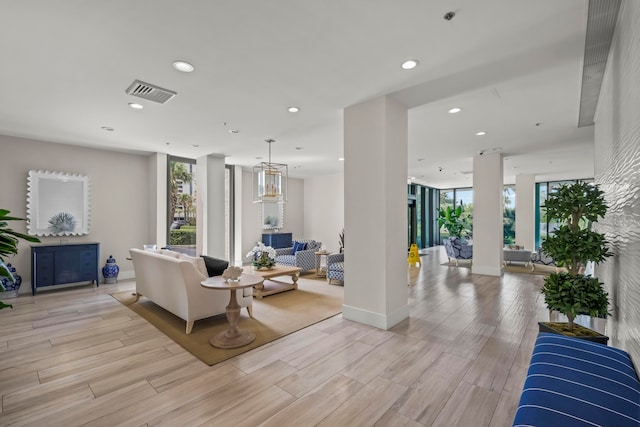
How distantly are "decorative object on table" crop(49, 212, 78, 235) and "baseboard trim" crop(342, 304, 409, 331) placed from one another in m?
5.77

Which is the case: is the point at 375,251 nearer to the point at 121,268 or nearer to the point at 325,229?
the point at 121,268

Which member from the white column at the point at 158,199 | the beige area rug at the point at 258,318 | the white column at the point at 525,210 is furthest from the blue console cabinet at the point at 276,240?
the white column at the point at 525,210

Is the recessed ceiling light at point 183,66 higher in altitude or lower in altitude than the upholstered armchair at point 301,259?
higher

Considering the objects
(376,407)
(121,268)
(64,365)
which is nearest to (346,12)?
(376,407)

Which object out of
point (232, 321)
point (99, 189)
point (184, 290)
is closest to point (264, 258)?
point (184, 290)

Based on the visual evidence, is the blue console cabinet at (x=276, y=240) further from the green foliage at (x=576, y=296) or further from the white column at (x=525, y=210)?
the white column at (x=525, y=210)

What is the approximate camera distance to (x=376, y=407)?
7.13 feet

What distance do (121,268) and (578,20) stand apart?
8271 millimetres

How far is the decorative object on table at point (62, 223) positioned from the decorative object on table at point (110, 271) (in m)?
0.93

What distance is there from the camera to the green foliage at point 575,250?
2.44 metres

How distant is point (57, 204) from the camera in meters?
5.80

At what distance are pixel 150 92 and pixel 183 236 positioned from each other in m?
4.63

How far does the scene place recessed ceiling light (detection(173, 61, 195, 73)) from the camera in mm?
2879

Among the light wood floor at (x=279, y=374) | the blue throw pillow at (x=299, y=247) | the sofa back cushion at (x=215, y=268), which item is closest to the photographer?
the light wood floor at (x=279, y=374)
